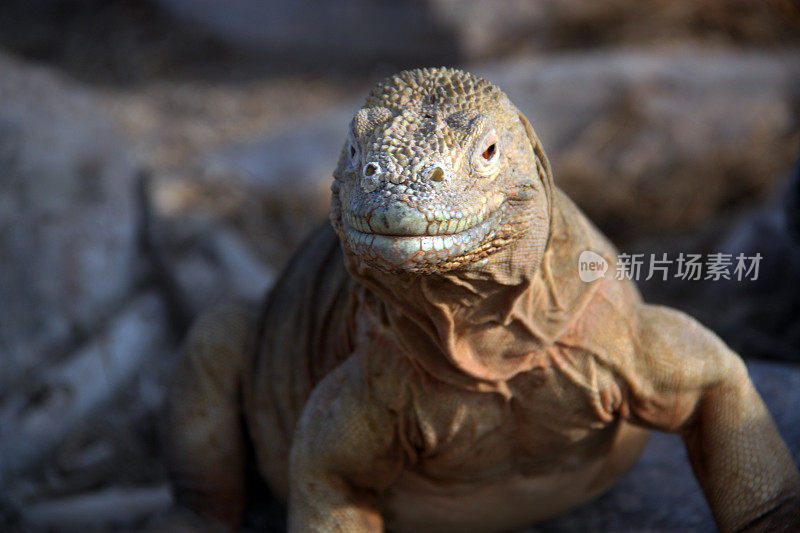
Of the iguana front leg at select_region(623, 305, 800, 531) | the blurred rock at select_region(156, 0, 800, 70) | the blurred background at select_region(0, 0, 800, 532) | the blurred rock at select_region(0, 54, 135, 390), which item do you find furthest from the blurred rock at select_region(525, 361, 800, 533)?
the blurred rock at select_region(156, 0, 800, 70)

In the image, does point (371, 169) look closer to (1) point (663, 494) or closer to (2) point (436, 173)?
(2) point (436, 173)

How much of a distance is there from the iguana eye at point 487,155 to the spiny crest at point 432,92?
0.36ft

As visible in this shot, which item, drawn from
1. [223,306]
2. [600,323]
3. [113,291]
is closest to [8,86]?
[113,291]

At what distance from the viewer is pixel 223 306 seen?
388cm

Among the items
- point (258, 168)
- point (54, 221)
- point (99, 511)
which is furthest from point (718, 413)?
point (258, 168)

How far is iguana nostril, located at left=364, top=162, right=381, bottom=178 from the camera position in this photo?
2154 millimetres

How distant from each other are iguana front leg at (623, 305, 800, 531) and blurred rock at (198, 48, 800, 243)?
4228mm

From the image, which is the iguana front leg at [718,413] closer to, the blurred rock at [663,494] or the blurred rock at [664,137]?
the blurred rock at [663,494]

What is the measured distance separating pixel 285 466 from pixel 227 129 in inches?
229

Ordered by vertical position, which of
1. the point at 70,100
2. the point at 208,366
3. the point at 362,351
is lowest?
the point at 208,366

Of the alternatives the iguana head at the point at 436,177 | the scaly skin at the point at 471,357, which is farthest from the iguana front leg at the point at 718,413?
the iguana head at the point at 436,177

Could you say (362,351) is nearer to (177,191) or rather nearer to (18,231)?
(18,231)

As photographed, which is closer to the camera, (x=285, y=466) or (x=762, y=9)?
(x=285, y=466)

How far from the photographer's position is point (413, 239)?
2068 millimetres
